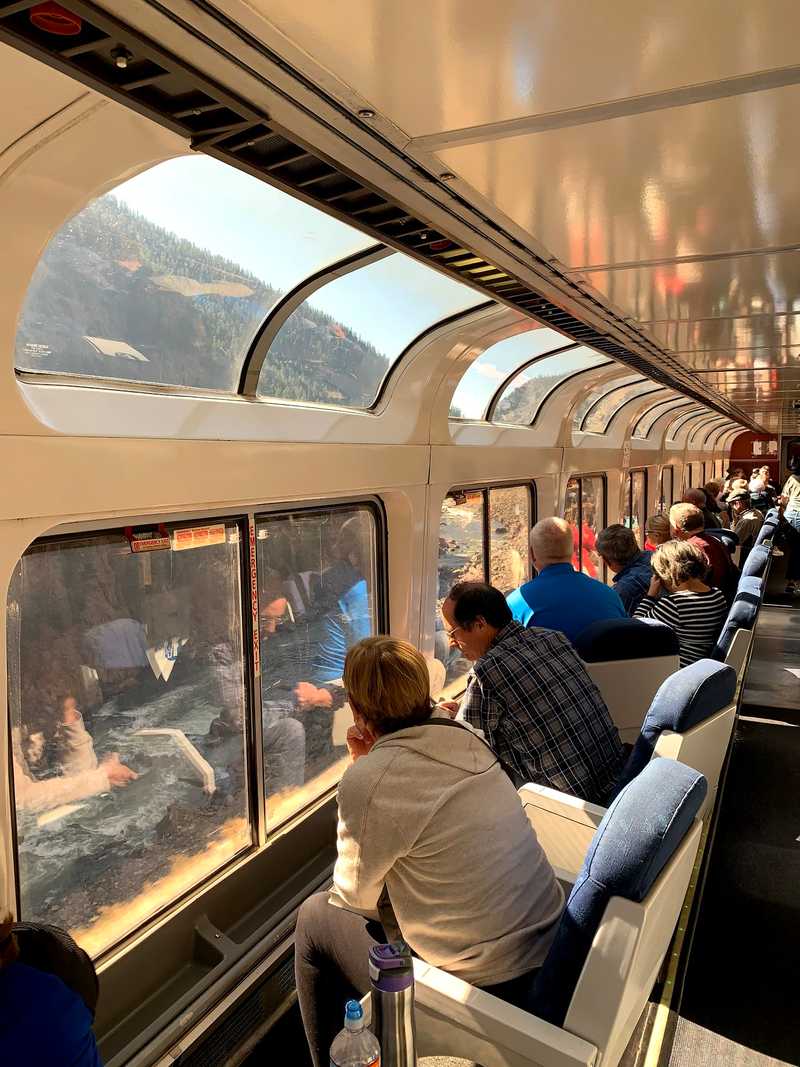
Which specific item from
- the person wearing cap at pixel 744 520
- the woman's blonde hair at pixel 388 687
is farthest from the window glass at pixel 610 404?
the woman's blonde hair at pixel 388 687

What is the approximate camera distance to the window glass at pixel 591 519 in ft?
30.1

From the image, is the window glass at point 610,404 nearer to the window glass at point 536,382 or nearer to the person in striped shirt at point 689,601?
the window glass at point 536,382

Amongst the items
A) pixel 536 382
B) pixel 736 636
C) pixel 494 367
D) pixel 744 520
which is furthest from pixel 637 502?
pixel 736 636

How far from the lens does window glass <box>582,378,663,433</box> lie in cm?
904

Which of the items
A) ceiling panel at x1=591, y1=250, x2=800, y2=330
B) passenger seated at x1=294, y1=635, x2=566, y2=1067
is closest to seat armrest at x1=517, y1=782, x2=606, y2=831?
passenger seated at x1=294, y1=635, x2=566, y2=1067

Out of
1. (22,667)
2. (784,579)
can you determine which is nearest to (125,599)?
(22,667)

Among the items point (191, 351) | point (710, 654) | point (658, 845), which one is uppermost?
point (191, 351)

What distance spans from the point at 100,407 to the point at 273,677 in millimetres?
1801

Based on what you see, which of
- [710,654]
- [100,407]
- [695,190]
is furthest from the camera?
[710,654]

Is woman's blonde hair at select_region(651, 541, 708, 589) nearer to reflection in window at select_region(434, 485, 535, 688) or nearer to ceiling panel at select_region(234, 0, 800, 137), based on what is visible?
reflection in window at select_region(434, 485, 535, 688)

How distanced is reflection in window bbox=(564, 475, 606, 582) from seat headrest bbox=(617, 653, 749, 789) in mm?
5775

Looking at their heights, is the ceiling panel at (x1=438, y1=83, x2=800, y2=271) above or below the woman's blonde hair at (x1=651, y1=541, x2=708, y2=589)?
above

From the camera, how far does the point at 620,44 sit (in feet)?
3.77

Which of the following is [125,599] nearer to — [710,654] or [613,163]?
[613,163]
